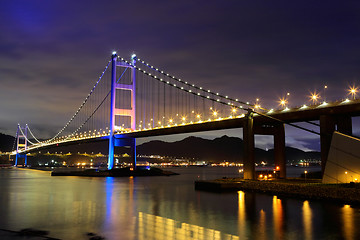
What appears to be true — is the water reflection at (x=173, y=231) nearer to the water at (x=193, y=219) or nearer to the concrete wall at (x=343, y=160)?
the water at (x=193, y=219)

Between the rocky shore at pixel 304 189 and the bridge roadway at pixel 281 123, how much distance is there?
11.9ft

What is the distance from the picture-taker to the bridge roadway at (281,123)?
26547 millimetres

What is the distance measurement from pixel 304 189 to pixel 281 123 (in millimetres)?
12905

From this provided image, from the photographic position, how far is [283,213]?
17047 mm

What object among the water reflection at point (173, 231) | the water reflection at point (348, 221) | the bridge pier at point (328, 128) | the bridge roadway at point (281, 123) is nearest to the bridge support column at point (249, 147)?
the bridge roadway at point (281, 123)

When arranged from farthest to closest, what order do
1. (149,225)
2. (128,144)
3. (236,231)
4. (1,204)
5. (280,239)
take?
(128,144), (1,204), (149,225), (236,231), (280,239)

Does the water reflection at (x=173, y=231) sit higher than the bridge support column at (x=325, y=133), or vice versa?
the bridge support column at (x=325, y=133)

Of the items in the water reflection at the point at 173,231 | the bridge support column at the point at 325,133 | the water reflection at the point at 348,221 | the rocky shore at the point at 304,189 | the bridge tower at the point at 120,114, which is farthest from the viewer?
the bridge tower at the point at 120,114

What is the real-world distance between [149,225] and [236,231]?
11.2 ft

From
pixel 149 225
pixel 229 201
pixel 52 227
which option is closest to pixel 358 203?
pixel 229 201

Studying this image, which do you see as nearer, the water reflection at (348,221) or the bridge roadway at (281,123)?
the water reflection at (348,221)

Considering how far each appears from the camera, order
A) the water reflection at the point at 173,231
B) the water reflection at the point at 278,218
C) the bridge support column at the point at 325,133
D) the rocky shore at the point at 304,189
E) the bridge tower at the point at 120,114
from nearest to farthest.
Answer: the water reflection at the point at 173,231, the water reflection at the point at 278,218, the rocky shore at the point at 304,189, the bridge support column at the point at 325,133, the bridge tower at the point at 120,114

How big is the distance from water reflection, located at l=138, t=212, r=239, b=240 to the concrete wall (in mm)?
12906

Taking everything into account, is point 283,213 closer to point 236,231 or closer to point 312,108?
point 236,231
